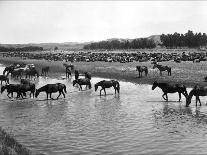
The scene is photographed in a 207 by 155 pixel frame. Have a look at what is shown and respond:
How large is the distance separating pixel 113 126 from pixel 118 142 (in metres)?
2.87

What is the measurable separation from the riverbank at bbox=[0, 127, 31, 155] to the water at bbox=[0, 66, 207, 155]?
1.65 ft

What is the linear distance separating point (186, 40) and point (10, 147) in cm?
14073

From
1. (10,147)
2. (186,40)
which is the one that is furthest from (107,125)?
(186,40)

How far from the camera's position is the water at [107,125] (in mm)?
13750

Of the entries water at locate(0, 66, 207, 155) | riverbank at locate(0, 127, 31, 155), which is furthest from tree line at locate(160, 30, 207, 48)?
riverbank at locate(0, 127, 31, 155)

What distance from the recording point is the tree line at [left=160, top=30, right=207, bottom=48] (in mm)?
146000

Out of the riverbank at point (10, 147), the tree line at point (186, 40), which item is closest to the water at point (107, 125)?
the riverbank at point (10, 147)

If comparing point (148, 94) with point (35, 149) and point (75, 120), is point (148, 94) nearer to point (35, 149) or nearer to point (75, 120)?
point (75, 120)

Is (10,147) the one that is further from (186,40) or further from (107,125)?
(186,40)

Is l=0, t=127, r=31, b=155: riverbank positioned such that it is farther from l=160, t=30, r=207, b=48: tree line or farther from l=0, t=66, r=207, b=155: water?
l=160, t=30, r=207, b=48: tree line

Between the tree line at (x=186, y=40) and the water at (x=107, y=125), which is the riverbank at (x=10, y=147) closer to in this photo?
the water at (x=107, y=125)

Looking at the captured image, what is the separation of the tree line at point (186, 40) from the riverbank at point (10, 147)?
138 metres

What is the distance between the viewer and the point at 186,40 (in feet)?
483

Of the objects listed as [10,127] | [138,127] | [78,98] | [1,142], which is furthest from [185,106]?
[1,142]
